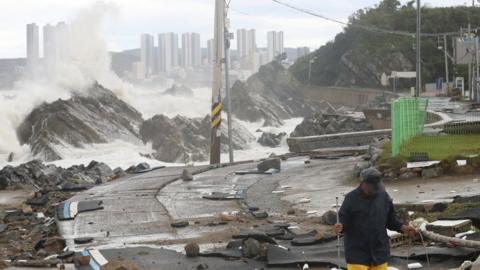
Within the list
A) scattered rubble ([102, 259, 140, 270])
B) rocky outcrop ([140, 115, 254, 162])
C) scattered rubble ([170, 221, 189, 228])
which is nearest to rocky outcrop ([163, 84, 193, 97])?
rocky outcrop ([140, 115, 254, 162])

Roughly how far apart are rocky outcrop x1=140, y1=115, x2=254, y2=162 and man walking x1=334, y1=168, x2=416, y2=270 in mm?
31940

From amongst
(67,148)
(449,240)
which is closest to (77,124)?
(67,148)

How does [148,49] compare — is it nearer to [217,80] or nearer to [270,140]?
[270,140]

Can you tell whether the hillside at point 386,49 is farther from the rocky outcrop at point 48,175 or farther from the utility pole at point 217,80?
the rocky outcrop at point 48,175

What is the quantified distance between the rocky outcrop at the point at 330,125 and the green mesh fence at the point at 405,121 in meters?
19.6

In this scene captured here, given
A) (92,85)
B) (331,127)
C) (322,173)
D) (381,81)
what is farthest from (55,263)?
(381,81)

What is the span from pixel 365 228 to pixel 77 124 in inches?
1467

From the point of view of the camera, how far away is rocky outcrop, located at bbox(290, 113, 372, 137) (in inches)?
1753

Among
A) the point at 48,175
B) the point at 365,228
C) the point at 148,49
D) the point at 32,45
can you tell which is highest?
the point at 148,49

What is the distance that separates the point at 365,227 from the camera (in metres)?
7.02

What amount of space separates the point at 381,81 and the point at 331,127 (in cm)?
3605

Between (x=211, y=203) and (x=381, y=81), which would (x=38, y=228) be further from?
(x=381, y=81)

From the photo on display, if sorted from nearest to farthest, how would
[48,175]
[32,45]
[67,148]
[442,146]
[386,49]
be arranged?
1. [442,146]
2. [48,175]
3. [67,148]
4. [386,49]
5. [32,45]

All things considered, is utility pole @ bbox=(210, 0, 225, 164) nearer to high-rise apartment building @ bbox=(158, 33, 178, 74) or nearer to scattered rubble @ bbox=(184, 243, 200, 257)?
scattered rubble @ bbox=(184, 243, 200, 257)
